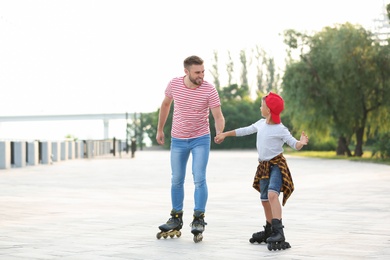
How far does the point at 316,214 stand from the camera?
11156mm

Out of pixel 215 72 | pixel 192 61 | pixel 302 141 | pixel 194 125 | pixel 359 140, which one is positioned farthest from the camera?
pixel 215 72

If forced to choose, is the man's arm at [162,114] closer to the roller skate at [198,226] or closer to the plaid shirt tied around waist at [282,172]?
the roller skate at [198,226]

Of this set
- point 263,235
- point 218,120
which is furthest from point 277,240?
point 218,120

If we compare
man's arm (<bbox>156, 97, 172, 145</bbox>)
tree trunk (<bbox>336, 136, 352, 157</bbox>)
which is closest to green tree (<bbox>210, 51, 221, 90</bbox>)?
tree trunk (<bbox>336, 136, 352, 157</bbox>)

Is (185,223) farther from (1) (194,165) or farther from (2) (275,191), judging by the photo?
(2) (275,191)

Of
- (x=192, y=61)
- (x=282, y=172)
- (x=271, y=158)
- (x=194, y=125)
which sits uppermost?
(x=192, y=61)

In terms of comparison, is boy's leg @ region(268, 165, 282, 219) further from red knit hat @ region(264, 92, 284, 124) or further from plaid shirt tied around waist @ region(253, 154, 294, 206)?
red knit hat @ region(264, 92, 284, 124)

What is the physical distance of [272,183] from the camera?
7.84 metres

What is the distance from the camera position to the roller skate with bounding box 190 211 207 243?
8.15 metres

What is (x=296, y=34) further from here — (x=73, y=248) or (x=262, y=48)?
(x=262, y=48)

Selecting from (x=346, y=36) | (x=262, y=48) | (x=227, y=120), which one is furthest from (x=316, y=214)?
(x=262, y=48)

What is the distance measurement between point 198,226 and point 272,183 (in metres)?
0.87

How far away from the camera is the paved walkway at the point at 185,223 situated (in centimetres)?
749

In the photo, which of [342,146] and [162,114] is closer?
[162,114]
